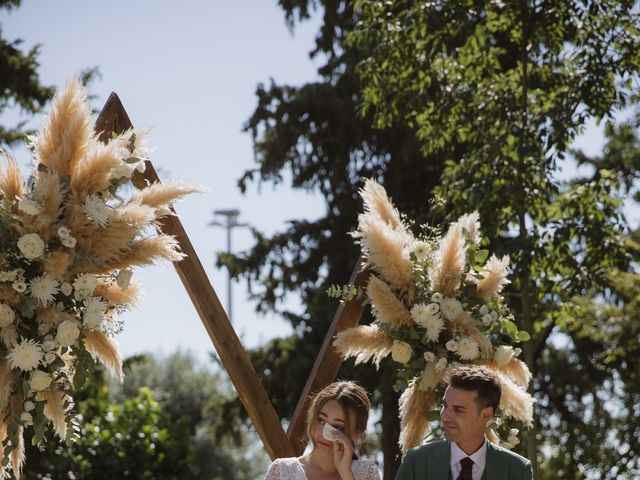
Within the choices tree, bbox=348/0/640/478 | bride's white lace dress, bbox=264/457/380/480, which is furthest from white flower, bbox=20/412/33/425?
tree, bbox=348/0/640/478

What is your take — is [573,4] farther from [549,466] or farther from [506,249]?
[549,466]

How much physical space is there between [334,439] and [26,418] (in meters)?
1.48

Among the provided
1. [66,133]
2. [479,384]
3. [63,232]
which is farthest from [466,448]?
[66,133]

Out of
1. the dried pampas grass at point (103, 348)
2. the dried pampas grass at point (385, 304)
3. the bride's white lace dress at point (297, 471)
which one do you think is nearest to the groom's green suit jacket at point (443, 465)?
the bride's white lace dress at point (297, 471)

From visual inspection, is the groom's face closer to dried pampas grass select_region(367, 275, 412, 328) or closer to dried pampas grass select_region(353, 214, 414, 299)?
dried pampas grass select_region(367, 275, 412, 328)

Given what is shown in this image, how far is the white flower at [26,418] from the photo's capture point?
204 inches

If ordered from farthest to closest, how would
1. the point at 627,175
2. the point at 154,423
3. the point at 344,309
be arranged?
the point at 627,175
the point at 154,423
the point at 344,309

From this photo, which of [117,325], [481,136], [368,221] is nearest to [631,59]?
[481,136]

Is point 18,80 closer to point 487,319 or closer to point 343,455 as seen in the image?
point 487,319

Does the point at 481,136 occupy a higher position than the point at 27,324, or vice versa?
the point at 481,136

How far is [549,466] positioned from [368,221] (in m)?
8.93

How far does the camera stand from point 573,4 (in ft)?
28.5

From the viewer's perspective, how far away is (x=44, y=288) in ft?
17.0

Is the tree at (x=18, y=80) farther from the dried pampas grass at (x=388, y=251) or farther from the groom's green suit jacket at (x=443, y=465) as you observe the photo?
the groom's green suit jacket at (x=443, y=465)
